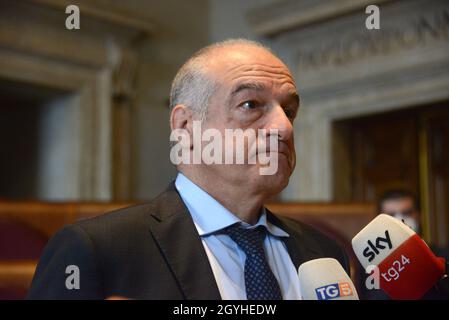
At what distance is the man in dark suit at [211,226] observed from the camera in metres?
1.34

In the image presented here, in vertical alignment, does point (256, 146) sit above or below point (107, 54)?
below

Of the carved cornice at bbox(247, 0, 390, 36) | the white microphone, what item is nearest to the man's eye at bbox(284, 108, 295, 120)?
the white microphone

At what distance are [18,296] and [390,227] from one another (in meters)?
1.19

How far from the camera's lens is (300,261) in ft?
5.13

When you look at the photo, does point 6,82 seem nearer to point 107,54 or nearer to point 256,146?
point 107,54

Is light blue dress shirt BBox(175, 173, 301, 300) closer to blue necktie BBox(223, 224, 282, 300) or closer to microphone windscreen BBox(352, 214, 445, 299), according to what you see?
blue necktie BBox(223, 224, 282, 300)

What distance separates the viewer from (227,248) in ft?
4.92

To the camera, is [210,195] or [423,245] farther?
[210,195]

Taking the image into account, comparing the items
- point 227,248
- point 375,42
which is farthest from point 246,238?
point 375,42

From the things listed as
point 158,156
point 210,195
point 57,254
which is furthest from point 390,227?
point 158,156

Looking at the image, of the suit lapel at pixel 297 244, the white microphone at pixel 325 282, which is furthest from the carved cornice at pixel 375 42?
the white microphone at pixel 325 282

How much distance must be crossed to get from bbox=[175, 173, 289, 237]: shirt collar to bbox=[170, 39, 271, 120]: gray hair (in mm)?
173
